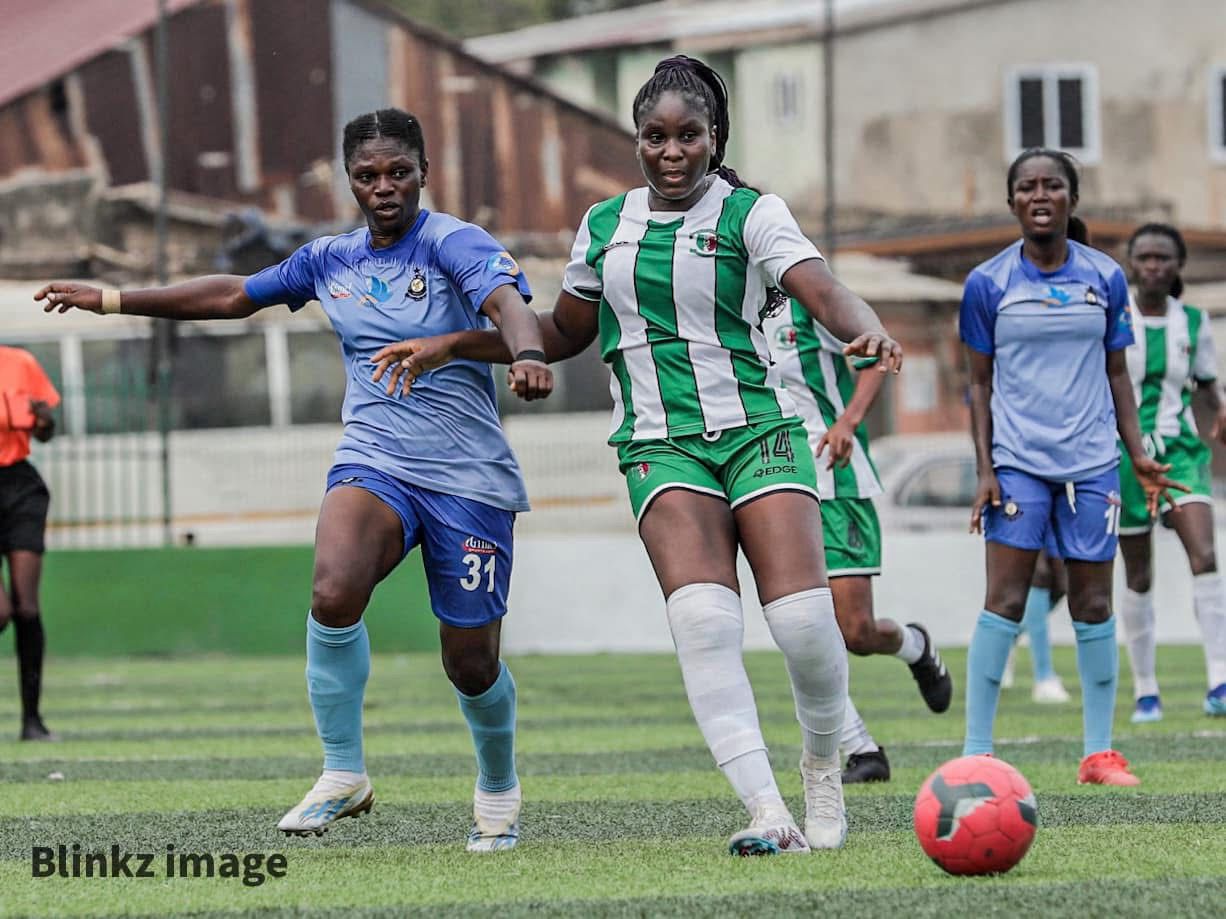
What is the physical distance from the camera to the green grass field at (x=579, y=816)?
195 inches

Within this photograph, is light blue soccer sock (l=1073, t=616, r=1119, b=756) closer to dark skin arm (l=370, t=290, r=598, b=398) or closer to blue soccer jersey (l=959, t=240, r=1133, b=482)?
blue soccer jersey (l=959, t=240, r=1133, b=482)

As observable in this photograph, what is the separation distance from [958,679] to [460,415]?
8.45 m

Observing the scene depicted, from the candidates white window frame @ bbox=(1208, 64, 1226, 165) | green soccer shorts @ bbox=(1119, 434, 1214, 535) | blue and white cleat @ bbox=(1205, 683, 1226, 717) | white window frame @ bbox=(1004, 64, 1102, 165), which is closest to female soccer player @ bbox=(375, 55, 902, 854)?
green soccer shorts @ bbox=(1119, 434, 1214, 535)

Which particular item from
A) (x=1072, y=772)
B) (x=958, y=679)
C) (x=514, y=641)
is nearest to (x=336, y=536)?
(x=1072, y=772)

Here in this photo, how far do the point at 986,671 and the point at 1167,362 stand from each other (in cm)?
357

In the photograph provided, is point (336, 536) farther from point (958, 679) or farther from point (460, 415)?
point (958, 679)

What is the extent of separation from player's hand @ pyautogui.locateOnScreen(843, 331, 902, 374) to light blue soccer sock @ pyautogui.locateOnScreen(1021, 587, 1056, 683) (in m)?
6.99

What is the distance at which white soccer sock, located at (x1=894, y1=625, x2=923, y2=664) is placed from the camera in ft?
28.1

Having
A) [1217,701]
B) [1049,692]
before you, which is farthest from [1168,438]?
[1049,692]

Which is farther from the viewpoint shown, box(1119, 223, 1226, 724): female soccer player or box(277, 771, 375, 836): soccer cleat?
box(1119, 223, 1226, 724): female soccer player

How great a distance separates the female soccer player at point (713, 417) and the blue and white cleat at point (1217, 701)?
5303 mm

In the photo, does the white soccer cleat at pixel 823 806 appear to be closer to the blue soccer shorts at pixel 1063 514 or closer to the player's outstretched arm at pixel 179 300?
the blue soccer shorts at pixel 1063 514

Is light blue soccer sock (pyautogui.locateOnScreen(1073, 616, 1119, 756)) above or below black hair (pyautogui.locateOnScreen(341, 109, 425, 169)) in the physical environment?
below

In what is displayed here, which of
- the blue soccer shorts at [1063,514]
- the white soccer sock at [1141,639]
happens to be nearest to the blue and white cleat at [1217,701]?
the white soccer sock at [1141,639]
